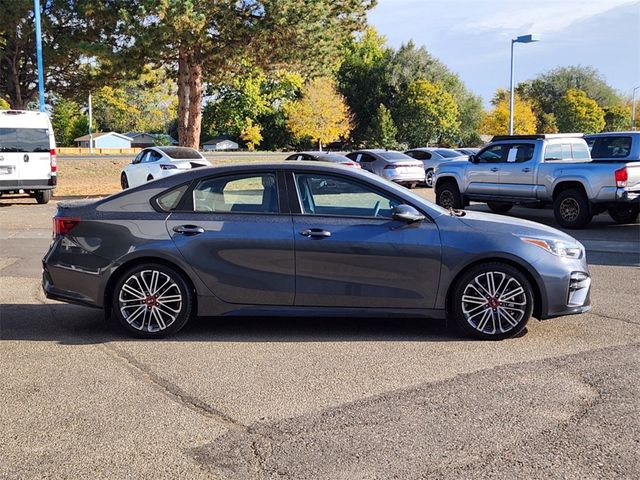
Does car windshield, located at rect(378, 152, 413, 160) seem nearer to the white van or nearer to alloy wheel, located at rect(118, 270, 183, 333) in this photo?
the white van

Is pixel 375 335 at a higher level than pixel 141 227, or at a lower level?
lower

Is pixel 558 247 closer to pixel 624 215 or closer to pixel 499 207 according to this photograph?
pixel 624 215

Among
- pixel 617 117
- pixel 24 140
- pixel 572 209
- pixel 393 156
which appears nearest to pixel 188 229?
pixel 572 209

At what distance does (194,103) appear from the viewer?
2748 centimetres

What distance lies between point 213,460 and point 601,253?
900 cm

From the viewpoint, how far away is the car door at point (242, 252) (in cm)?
572

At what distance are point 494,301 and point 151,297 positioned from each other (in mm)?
2998

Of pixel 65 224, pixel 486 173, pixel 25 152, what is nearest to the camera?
pixel 65 224

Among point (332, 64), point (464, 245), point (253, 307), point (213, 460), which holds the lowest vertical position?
point (213, 460)

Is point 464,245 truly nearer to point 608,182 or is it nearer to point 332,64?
point 608,182

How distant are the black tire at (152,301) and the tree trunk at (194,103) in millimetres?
21682

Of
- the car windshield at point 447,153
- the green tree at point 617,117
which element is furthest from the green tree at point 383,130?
the car windshield at point 447,153

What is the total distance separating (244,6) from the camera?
24203 millimetres

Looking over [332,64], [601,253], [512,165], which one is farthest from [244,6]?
[601,253]
